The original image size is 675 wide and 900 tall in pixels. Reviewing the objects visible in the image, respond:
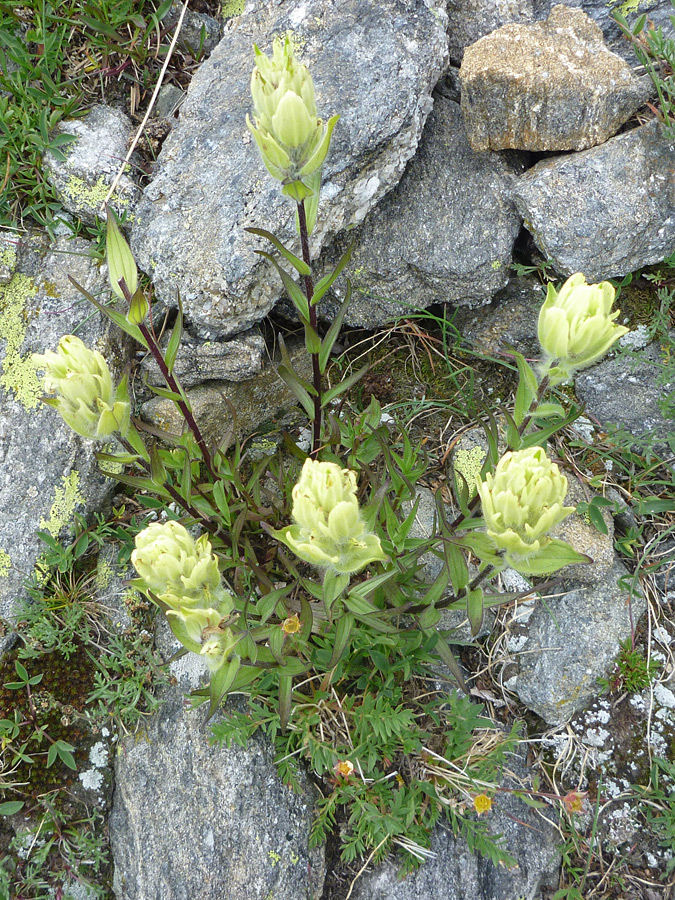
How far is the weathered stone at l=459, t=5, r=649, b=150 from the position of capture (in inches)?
95.7

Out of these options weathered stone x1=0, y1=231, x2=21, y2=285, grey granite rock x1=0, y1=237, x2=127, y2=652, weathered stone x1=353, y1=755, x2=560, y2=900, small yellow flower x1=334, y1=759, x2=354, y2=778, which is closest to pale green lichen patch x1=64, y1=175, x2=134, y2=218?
grey granite rock x1=0, y1=237, x2=127, y2=652

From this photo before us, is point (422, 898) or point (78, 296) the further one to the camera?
point (78, 296)

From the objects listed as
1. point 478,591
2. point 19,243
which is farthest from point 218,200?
point 478,591

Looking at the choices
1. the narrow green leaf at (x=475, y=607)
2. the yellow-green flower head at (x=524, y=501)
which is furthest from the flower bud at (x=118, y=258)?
the narrow green leaf at (x=475, y=607)

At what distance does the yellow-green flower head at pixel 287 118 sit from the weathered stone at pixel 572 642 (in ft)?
6.24

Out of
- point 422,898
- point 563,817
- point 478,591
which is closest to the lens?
point 478,591

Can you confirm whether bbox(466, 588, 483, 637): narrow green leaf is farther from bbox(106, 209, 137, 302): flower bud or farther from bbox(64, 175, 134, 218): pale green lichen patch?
bbox(64, 175, 134, 218): pale green lichen patch

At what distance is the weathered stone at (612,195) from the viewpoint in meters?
2.53

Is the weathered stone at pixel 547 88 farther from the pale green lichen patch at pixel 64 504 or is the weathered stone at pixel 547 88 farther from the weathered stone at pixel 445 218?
the pale green lichen patch at pixel 64 504

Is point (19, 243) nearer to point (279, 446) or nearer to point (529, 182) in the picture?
point (279, 446)

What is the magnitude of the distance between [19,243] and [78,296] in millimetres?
357

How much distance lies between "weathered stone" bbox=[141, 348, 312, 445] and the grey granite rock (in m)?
0.32

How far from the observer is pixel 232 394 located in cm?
272

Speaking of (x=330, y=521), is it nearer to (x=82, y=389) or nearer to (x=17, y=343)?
(x=82, y=389)
